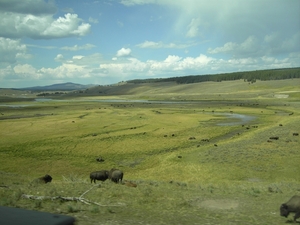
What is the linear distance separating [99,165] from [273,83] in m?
162

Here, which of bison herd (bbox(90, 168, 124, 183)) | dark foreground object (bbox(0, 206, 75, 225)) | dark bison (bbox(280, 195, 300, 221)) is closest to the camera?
dark foreground object (bbox(0, 206, 75, 225))

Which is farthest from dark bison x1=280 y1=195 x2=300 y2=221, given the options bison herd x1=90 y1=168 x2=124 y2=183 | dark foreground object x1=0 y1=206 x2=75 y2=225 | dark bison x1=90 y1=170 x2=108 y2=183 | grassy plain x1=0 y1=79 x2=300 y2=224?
dark bison x1=90 y1=170 x2=108 y2=183

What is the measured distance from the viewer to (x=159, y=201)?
11969 millimetres

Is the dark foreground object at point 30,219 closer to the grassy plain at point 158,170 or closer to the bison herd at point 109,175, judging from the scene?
the grassy plain at point 158,170

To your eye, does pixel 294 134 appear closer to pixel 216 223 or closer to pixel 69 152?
pixel 69 152

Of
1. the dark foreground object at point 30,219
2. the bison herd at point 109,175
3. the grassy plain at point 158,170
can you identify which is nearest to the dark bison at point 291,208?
the grassy plain at point 158,170

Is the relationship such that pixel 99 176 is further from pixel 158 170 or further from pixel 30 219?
pixel 30 219

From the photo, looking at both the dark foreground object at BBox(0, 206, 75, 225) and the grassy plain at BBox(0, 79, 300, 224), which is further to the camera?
the grassy plain at BBox(0, 79, 300, 224)

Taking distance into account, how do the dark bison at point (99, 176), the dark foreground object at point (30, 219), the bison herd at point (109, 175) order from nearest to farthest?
the dark foreground object at point (30, 219), the bison herd at point (109, 175), the dark bison at point (99, 176)

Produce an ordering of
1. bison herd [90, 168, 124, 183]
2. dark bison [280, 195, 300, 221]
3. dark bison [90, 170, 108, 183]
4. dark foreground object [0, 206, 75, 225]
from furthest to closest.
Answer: dark bison [90, 170, 108, 183], bison herd [90, 168, 124, 183], dark bison [280, 195, 300, 221], dark foreground object [0, 206, 75, 225]

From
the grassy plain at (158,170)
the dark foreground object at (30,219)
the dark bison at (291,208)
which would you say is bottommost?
the grassy plain at (158,170)

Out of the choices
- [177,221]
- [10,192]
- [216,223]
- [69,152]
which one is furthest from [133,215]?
[69,152]

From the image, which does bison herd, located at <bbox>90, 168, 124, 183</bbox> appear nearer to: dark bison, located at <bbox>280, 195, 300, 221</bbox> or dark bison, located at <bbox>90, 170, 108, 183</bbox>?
dark bison, located at <bbox>90, 170, 108, 183</bbox>

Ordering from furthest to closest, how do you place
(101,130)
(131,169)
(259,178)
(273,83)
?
(273,83) < (101,130) < (131,169) < (259,178)
